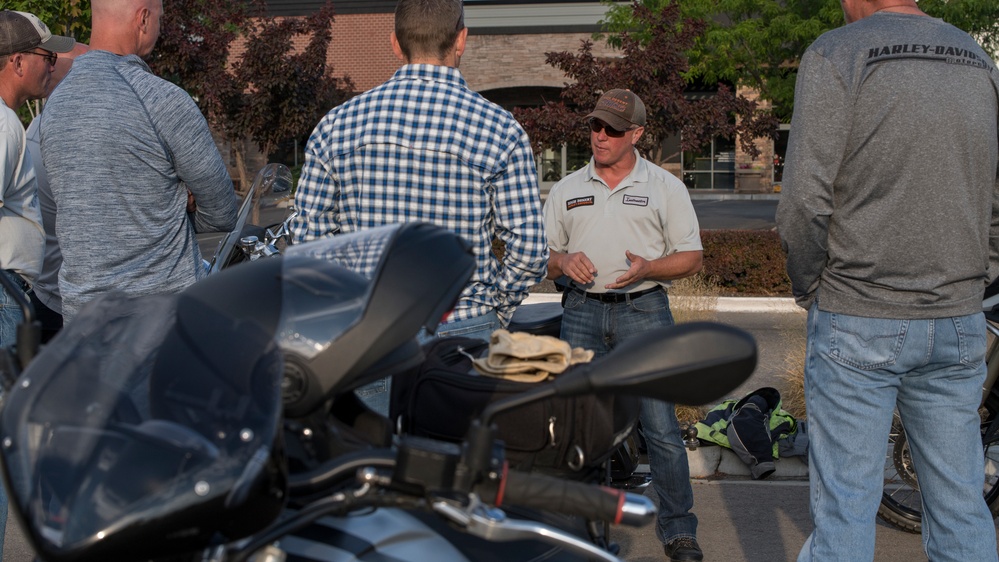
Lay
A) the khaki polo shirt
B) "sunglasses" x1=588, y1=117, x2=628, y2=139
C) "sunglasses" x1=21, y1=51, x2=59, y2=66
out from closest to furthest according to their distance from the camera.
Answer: "sunglasses" x1=21, y1=51, x2=59, y2=66 < the khaki polo shirt < "sunglasses" x1=588, y1=117, x2=628, y2=139

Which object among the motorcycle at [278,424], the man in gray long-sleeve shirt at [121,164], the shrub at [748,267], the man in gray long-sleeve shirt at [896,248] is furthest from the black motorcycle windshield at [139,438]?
the shrub at [748,267]

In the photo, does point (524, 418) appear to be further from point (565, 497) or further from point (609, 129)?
point (609, 129)

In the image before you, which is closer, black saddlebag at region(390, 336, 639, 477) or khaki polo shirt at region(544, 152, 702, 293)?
black saddlebag at region(390, 336, 639, 477)

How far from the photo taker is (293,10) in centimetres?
3316

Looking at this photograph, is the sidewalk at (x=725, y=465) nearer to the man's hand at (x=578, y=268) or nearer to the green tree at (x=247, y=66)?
the man's hand at (x=578, y=268)

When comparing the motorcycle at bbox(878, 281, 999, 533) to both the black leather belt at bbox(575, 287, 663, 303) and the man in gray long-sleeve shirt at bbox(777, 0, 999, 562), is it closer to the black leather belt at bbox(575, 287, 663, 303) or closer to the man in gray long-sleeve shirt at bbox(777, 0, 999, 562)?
the black leather belt at bbox(575, 287, 663, 303)

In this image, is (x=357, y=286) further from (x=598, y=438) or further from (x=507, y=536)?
(x=598, y=438)

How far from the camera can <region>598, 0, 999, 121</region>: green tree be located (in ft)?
53.9

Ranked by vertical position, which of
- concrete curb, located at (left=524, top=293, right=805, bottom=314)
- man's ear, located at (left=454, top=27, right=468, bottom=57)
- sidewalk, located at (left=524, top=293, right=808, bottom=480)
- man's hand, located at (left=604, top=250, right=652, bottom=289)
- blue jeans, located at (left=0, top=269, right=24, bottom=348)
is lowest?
concrete curb, located at (left=524, top=293, right=805, bottom=314)

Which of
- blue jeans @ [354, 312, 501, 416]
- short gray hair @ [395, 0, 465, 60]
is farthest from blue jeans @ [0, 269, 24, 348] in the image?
short gray hair @ [395, 0, 465, 60]

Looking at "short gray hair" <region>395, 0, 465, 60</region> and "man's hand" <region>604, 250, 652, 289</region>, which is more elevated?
"short gray hair" <region>395, 0, 465, 60</region>

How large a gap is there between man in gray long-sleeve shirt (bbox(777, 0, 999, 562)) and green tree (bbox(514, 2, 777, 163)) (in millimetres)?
10922

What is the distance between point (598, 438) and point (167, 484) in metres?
1.02

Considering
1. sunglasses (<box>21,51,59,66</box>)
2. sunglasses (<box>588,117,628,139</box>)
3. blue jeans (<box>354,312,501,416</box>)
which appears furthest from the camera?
sunglasses (<box>588,117,628,139</box>)
